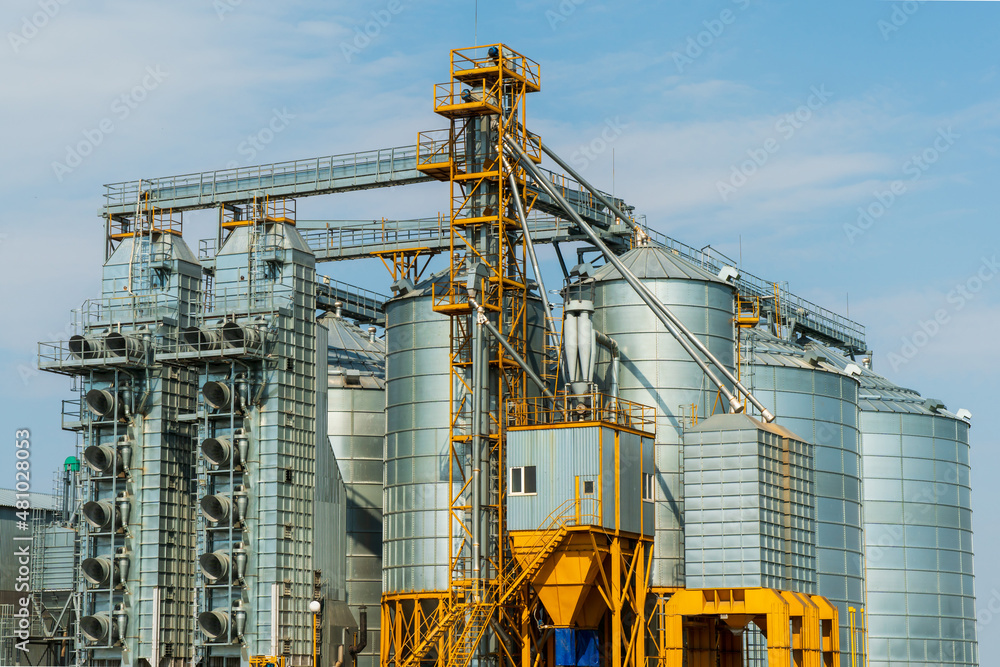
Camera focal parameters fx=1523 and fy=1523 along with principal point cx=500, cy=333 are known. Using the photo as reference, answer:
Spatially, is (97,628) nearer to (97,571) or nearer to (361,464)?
(97,571)

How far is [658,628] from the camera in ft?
167

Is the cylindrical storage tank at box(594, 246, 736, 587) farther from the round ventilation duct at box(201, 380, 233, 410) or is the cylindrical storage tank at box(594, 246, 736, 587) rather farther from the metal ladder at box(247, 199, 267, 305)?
the round ventilation duct at box(201, 380, 233, 410)

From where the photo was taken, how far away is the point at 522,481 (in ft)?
167

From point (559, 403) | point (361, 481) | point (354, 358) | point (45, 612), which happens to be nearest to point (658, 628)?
point (559, 403)

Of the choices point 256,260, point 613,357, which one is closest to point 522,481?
point 613,357

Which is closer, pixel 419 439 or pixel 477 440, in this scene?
pixel 477 440

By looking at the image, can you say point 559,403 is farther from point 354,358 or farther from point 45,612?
point 45,612

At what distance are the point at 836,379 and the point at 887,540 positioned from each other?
872 centimetres

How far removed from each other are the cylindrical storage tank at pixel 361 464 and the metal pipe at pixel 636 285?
43.7ft

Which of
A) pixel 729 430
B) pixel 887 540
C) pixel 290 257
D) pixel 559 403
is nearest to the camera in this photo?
pixel 729 430

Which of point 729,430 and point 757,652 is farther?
point 757,652

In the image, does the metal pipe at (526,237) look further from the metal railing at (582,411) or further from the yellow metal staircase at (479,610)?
the yellow metal staircase at (479,610)

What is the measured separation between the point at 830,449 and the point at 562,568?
14346 mm

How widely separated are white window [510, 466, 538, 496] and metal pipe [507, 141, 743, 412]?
23.3 feet
